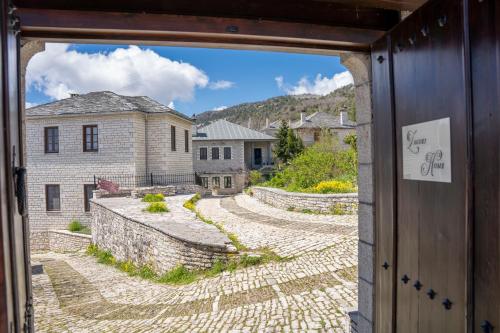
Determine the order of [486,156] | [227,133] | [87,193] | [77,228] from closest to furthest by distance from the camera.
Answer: [486,156] < [77,228] < [87,193] < [227,133]

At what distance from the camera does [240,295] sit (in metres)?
5.86

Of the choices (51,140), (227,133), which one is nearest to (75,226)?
(51,140)

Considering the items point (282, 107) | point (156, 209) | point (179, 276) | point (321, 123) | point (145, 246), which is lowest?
point (179, 276)

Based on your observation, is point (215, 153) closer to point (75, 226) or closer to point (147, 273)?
point (75, 226)

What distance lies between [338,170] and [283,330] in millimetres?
11912

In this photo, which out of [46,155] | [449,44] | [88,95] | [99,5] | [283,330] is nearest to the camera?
[449,44]

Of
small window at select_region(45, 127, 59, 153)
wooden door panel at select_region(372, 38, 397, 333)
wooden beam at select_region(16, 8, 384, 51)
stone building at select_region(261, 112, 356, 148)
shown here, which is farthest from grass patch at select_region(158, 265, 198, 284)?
stone building at select_region(261, 112, 356, 148)

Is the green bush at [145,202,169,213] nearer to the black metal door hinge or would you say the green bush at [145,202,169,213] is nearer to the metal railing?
the metal railing

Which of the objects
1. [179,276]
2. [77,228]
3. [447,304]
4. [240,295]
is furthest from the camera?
[77,228]

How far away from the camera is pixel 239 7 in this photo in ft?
7.54

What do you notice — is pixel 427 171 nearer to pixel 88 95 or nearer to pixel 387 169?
pixel 387 169

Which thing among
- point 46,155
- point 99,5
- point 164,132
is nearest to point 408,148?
point 99,5

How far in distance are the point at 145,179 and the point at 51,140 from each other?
5.88 m

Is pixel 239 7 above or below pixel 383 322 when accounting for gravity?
above
